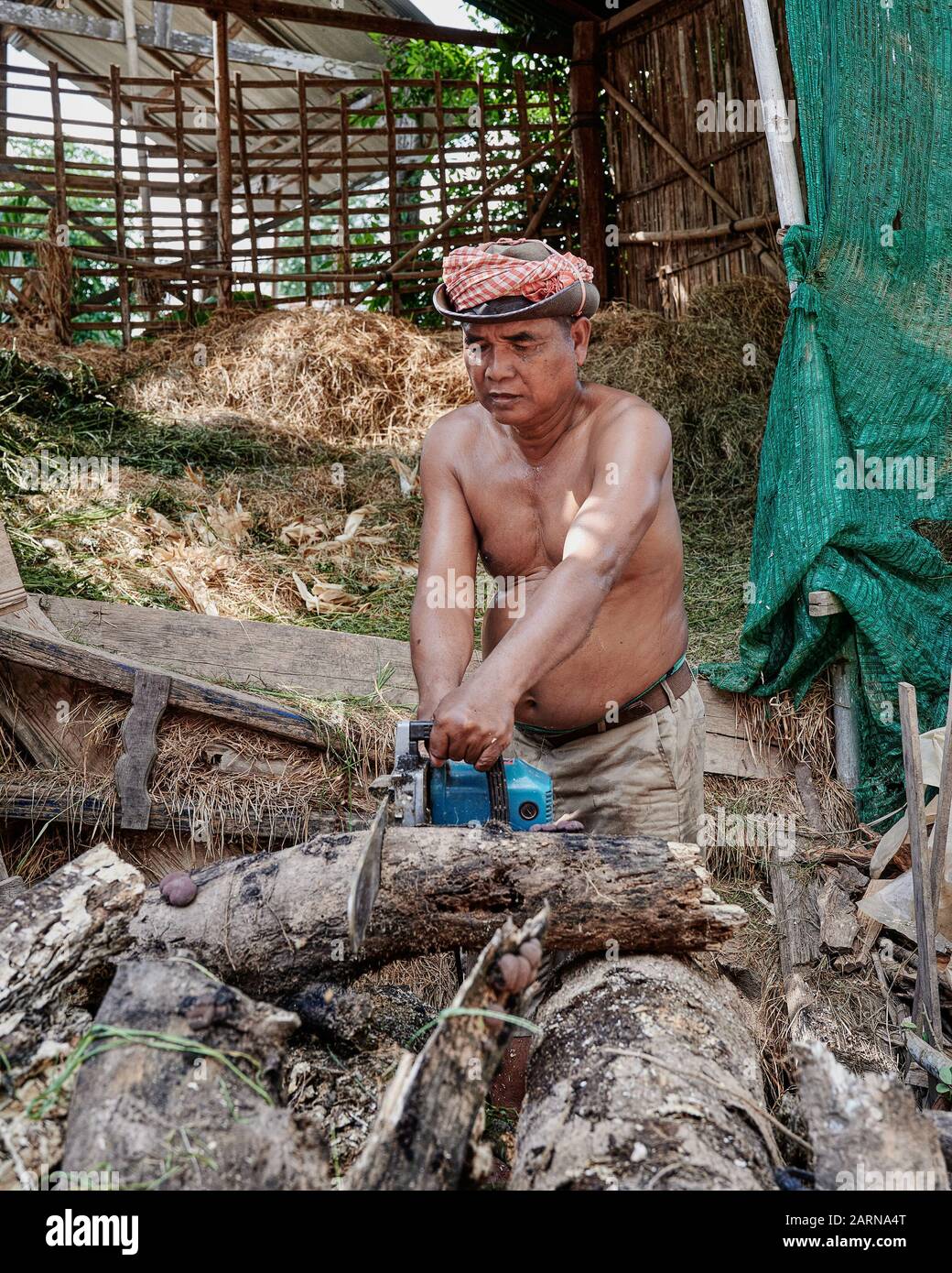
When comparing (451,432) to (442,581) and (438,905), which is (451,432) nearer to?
(442,581)

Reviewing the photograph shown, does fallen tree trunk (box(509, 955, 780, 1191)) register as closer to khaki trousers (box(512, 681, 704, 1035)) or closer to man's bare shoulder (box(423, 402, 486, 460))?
khaki trousers (box(512, 681, 704, 1035))

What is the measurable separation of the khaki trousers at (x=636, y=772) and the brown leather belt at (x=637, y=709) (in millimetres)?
13

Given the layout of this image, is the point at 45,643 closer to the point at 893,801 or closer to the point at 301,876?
the point at 301,876

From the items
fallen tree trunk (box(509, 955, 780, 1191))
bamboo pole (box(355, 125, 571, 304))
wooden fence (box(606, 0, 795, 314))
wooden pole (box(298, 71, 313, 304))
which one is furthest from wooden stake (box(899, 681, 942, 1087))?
wooden pole (box(298, 71, 313, 304))

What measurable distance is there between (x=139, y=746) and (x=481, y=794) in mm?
1673

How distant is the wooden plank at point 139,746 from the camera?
→ 3613mm

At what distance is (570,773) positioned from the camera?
10.2 ft

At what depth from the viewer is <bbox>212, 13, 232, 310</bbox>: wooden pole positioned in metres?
8.34

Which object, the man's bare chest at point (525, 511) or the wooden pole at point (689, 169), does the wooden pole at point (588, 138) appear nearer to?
the wooden pole at point (689, 169)

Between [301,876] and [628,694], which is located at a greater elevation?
[628,694]

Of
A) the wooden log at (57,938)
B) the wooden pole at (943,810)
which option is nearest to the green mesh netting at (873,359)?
the wooden pole at (943,810)

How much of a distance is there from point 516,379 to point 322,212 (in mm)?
7088

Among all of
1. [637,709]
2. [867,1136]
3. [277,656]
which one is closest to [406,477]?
[277,656]
